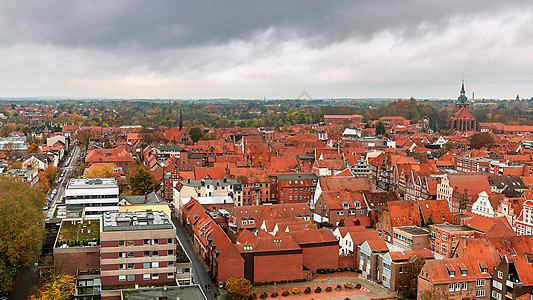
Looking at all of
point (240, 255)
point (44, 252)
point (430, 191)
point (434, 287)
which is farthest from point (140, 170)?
Result: point (434, 287)

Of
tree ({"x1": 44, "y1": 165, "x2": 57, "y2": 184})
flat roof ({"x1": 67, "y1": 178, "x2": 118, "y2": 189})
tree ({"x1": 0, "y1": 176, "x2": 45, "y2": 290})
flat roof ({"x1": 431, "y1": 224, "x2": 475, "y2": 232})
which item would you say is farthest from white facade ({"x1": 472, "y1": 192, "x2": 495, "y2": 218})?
tree ({"x1": 44, "y1": 165, "x2": 57, "y2": 184})

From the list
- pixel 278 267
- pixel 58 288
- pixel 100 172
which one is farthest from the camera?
pixel 100 172

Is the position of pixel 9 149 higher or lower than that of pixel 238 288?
higher

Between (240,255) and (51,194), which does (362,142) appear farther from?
(240,255)

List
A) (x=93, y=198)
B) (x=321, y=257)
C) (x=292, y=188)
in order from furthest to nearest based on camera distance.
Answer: (x=292, y=188), (x=93, y=198), (x=321, y=257)

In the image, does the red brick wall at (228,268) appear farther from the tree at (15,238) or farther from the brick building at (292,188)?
the brick building at (292,188)

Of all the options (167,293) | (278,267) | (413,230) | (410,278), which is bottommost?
(278,267)

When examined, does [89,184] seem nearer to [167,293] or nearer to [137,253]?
[137,253]

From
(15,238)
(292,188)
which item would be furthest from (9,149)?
(15,238)
